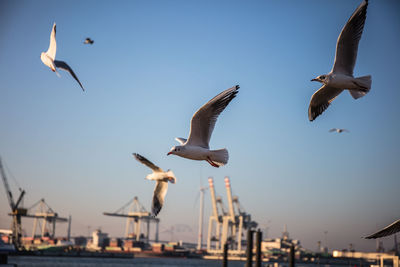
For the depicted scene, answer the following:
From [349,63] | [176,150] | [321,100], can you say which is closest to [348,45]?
[349,63]

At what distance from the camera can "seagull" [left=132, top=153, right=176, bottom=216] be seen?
936 centimetres

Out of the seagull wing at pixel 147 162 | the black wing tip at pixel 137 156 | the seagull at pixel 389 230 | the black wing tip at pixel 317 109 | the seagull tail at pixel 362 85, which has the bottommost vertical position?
the seagull at pixel 389 230

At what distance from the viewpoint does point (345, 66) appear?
7.69 m

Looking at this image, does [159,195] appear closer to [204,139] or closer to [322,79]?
[204,139]

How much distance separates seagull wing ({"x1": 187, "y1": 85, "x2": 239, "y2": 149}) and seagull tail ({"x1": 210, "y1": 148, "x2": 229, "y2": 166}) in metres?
0.21

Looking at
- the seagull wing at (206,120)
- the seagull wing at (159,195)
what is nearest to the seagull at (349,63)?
the seagull wing at (206,120)

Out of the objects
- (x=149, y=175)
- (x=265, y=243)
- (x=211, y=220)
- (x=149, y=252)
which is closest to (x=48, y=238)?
(x=149, y=252)

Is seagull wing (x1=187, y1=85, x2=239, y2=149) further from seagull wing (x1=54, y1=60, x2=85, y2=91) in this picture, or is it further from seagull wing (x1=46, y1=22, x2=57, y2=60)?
seagull wing (x1=46, y1=22, x2=57, y2=60)

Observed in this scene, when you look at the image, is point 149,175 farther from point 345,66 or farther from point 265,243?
point 265,243

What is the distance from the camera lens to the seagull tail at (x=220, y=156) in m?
7.62

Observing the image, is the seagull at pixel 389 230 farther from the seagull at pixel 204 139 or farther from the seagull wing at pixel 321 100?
the seagull at pixel 204 139

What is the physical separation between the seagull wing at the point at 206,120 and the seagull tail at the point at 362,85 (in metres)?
1.81

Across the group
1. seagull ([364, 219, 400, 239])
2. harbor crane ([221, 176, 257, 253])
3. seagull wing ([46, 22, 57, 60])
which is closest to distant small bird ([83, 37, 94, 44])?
seagull wing ([46, 22, 57, 60])

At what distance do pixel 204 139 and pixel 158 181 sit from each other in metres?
2.37
